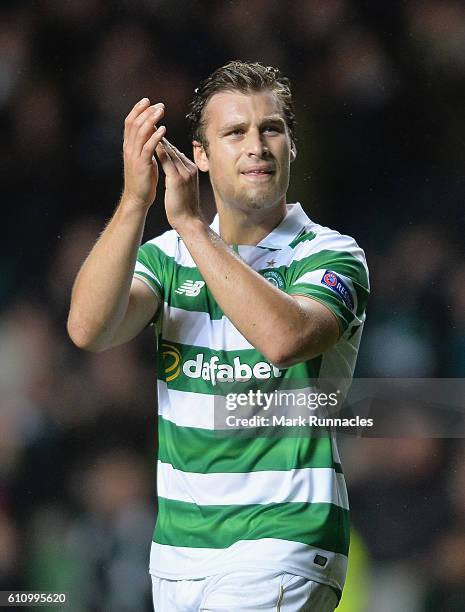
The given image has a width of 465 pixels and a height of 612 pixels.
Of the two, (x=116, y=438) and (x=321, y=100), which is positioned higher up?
(x=321, y=100)

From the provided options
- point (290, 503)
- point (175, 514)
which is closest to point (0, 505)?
point (175, 514)

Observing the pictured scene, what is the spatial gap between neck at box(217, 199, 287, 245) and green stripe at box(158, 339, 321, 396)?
28 cm

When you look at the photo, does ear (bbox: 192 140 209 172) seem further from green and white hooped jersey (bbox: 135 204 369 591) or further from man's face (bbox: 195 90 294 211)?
green and white hooped jersey (bbox: 135 204 369 591)

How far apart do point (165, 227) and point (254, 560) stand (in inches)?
59.8

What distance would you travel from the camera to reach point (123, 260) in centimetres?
211

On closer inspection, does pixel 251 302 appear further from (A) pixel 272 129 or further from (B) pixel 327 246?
(A) pixel 272 129

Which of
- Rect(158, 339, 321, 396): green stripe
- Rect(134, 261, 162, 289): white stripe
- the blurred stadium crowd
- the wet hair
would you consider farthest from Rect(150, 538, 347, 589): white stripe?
the blurred stadium crowd

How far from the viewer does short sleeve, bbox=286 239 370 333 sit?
2125 mm

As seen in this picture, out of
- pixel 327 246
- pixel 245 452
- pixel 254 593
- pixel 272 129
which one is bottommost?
pixel 254 593

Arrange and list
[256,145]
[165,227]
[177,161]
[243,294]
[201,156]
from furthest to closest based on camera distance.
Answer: [165,227]
[201,156]
[256,145]
[177,161]
[243,294]

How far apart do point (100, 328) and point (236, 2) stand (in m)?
1.48

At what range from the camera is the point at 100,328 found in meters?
2.20

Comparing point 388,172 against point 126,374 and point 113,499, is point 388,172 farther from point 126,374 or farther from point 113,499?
point 113,499

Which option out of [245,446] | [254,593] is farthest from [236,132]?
[254,593]
